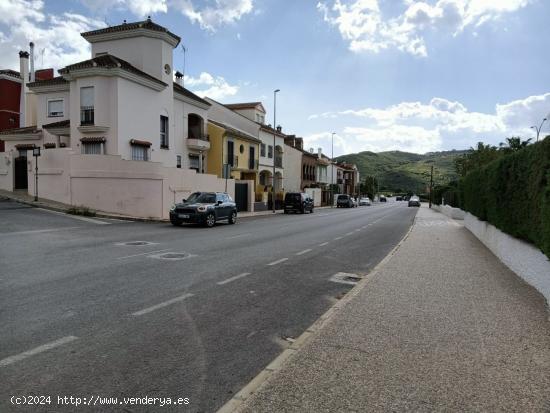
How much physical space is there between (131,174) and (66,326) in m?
19.6

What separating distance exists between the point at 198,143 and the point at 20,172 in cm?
1292

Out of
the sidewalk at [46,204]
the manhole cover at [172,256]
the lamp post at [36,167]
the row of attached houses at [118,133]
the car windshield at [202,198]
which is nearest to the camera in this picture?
the manhole cover at [172,256]

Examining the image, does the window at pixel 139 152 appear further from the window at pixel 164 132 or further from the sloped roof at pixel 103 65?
the sloped roof at pixel 103 65

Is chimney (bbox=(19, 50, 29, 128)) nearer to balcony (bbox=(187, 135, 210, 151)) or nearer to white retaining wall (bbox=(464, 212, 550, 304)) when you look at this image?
balcony (bbox=(187, 135, 210, 151))

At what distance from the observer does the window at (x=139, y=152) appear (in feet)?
92.0

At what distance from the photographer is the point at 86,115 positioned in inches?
1059

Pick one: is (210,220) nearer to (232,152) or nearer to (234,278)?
(234,278)

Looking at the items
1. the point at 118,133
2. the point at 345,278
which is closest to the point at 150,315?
the point at 345,278

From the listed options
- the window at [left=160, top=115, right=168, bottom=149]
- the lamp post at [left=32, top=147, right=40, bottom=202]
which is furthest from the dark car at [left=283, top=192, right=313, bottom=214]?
the lamp post at [left=32, top=147, right=40, bottom=202]

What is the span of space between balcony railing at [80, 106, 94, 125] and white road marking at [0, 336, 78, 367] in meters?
24.4

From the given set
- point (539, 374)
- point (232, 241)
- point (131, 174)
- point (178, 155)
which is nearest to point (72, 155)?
point (131, 174)

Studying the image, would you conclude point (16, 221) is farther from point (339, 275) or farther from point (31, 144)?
point (31, 144)

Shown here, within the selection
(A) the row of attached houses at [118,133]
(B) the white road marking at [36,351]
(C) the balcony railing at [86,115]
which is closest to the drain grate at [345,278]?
(B) the white road marking at [36,351]

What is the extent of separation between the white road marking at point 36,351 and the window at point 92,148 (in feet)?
77.8
